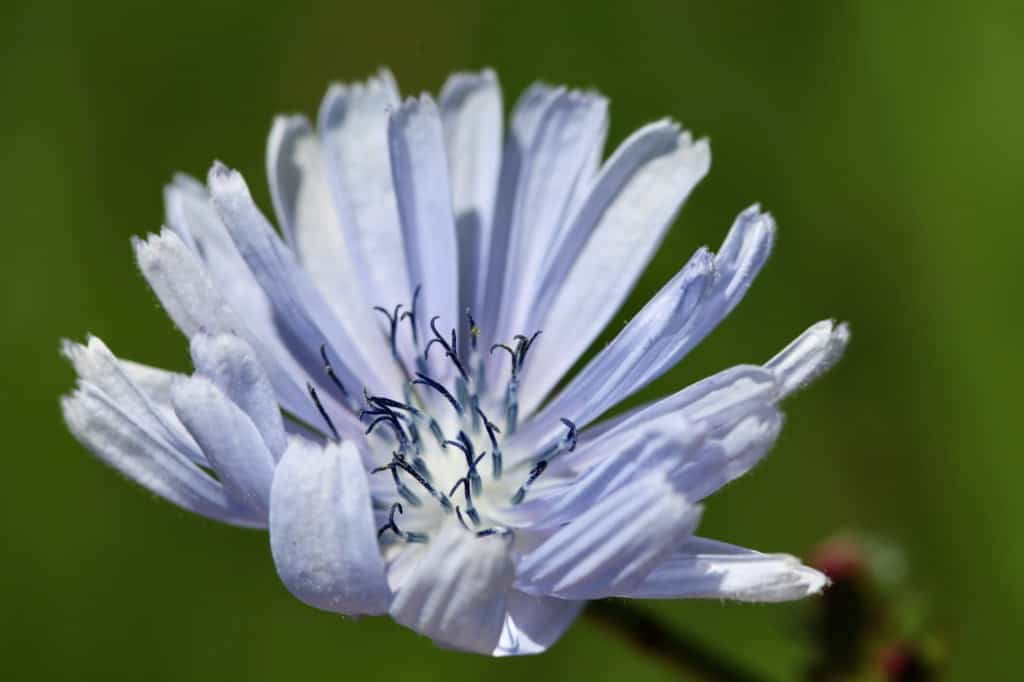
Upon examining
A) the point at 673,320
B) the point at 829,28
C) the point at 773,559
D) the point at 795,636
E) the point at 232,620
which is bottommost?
the point at 232,620

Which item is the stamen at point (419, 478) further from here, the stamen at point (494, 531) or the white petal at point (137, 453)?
the white petal at point (137, 453)

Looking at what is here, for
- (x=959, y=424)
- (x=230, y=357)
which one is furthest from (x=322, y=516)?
(x=959, y=424)

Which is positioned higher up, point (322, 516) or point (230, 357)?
point (230, 357)

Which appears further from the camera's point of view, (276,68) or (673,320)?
(276,68)

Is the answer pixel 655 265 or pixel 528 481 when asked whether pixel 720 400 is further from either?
pixel 655 265

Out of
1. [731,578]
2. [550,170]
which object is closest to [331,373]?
[550,170]

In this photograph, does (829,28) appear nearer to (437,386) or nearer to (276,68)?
(276,68)
